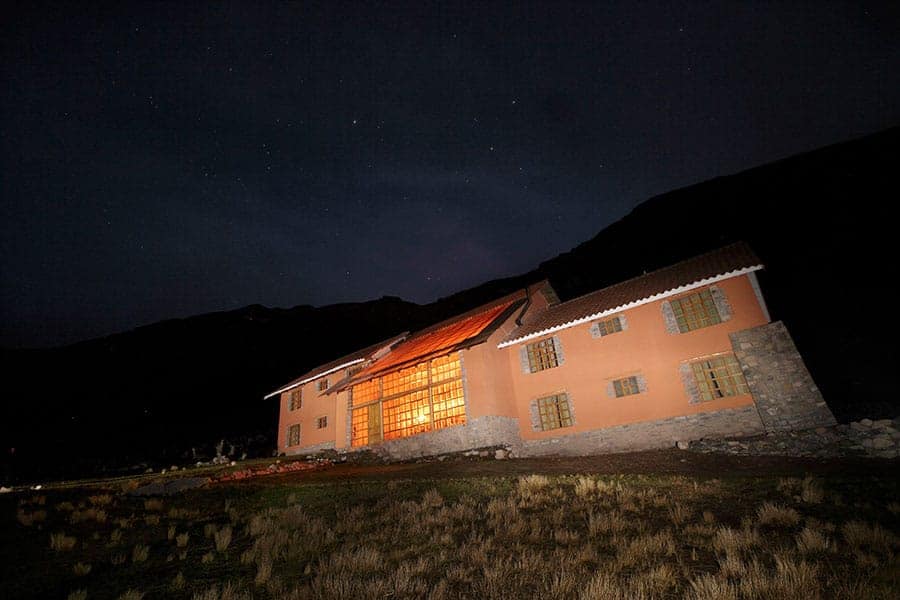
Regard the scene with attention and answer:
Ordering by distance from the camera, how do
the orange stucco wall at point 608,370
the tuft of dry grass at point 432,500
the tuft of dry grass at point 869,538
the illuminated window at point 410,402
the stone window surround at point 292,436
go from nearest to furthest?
the tuft of dry grass at point 869,538 < the tuft of dry grass at point 432,500 < the orange stucco wall at point 608,370 < the illuminated window at point 410,402 < the stone window surround at point 292,436

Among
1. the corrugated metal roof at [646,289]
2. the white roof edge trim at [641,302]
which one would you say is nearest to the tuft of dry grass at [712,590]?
the white roof edge trim at [641,302]

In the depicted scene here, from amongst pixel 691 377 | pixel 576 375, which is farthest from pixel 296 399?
pixel 691 377

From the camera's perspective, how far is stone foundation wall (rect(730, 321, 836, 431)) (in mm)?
14273

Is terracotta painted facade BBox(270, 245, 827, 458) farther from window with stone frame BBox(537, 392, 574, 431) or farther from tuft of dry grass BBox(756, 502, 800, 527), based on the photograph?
tuft of dry grass BBox(756, 502, 800, 527)

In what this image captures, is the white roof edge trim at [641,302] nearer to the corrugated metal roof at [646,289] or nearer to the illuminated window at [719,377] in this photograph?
the corrugated metal roof at [646,289]

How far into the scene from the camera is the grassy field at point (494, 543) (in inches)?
235

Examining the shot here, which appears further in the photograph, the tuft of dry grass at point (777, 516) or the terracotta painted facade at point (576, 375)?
the terracotta painted facade at point (576, 375)

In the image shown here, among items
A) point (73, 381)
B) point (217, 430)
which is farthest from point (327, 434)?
point (73, 381)

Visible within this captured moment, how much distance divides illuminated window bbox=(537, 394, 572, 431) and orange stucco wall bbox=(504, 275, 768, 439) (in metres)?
0.28

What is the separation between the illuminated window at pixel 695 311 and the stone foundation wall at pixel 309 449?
22.3 metres

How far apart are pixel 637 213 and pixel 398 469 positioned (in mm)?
90505

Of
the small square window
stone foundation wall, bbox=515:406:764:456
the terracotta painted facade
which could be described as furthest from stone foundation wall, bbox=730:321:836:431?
the small square window

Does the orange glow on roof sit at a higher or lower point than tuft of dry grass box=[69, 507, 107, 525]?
higher

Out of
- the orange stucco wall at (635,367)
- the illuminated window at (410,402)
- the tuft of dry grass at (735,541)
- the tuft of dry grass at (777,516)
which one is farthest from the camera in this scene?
the illuminated window at (410,402)
